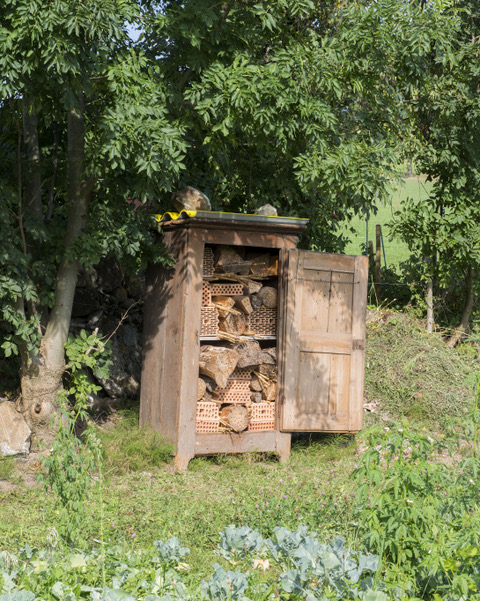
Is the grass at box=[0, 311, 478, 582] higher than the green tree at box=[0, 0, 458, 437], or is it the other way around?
the green tree at box=[0, 0, 458, 437]

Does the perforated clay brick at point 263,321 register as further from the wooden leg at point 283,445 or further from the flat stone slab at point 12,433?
the flat stone slab at point 12,433

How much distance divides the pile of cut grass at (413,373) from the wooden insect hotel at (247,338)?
5.85 feet

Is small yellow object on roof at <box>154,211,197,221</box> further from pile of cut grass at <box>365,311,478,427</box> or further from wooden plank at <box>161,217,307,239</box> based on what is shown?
pile of cut grass at <box>365,311,478,427</box>

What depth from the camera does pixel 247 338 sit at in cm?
759

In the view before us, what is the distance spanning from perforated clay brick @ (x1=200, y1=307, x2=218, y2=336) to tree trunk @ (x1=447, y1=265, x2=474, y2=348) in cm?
498

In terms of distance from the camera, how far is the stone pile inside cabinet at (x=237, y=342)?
24.3 ft

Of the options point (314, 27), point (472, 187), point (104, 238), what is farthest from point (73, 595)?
point (472, 187)

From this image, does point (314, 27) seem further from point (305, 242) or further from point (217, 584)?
point (217, 584)

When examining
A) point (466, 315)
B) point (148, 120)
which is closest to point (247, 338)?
point (148, 120)

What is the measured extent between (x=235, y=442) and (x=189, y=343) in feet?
3.81

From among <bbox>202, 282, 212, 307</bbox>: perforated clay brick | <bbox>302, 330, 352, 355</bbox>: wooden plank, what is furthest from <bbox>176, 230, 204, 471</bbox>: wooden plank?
<bbox>302, 330, 352, 355</bbox>: wooden plank

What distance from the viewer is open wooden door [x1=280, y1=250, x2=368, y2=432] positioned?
7.45 m

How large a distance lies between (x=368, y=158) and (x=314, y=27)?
3164mm

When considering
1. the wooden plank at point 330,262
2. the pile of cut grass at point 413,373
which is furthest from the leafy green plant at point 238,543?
the pile of cut grass at point 413,373
